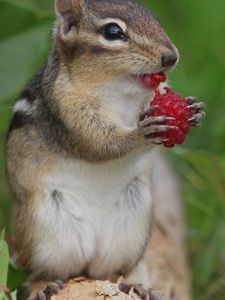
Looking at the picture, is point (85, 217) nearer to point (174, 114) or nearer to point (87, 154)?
point (87, 154)

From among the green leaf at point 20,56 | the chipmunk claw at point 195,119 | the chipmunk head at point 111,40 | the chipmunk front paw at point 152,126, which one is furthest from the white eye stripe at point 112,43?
the green leaf at point 20,56

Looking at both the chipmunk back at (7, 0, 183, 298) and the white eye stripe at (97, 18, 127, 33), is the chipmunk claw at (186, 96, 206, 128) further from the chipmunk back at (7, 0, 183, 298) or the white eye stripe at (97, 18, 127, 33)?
the white eye stripe at (97, 18, 127, 33)

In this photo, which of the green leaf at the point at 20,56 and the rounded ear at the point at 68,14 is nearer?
the rounded ear at the point at 68,14

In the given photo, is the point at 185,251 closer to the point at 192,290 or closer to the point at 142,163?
the point at 192,290

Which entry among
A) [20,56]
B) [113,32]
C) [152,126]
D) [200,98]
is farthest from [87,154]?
[200,98]

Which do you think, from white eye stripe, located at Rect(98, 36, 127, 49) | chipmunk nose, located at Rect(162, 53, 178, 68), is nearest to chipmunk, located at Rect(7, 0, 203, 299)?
white eye stripe, located at Rect(98, 36, 127, 49)

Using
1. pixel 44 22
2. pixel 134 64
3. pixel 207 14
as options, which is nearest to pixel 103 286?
pixel 134 64

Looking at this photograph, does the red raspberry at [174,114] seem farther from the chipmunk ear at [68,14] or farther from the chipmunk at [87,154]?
the chipmunk ear at [68,14]
